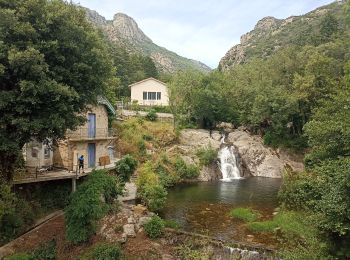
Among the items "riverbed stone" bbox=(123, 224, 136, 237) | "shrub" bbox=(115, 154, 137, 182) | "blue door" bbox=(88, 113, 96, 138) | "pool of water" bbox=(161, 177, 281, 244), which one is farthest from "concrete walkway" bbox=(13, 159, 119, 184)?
"pool of water" bbox=(161, 177, 281, 244)

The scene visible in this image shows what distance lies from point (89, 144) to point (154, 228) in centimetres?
1201

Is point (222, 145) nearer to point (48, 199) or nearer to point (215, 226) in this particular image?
point (215, 226)

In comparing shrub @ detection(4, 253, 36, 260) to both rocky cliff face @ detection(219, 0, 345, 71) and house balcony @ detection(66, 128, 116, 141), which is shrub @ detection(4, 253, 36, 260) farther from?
rocky cliff face @ detection(219, 0, 345, 71)

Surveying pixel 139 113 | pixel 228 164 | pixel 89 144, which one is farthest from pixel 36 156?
pixel 139 113

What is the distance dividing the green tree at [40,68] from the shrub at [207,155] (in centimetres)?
2565

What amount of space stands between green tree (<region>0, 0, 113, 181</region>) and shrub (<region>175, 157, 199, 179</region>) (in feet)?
71.6

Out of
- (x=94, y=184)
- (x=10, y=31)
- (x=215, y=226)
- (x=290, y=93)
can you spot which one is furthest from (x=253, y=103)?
(x=10, y=31)

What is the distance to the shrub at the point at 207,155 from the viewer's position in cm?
4566

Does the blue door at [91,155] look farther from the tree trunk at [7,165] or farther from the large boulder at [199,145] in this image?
the large boulder at [199,145]

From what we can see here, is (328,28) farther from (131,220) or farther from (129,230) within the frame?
(129,230)

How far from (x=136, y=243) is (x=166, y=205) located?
33.2 ft

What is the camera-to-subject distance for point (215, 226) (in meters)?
25.8

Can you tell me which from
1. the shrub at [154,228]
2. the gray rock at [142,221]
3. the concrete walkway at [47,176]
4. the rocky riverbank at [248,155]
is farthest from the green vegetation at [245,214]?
the rocky riverbank at [248,155]

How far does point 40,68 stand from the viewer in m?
18.5
